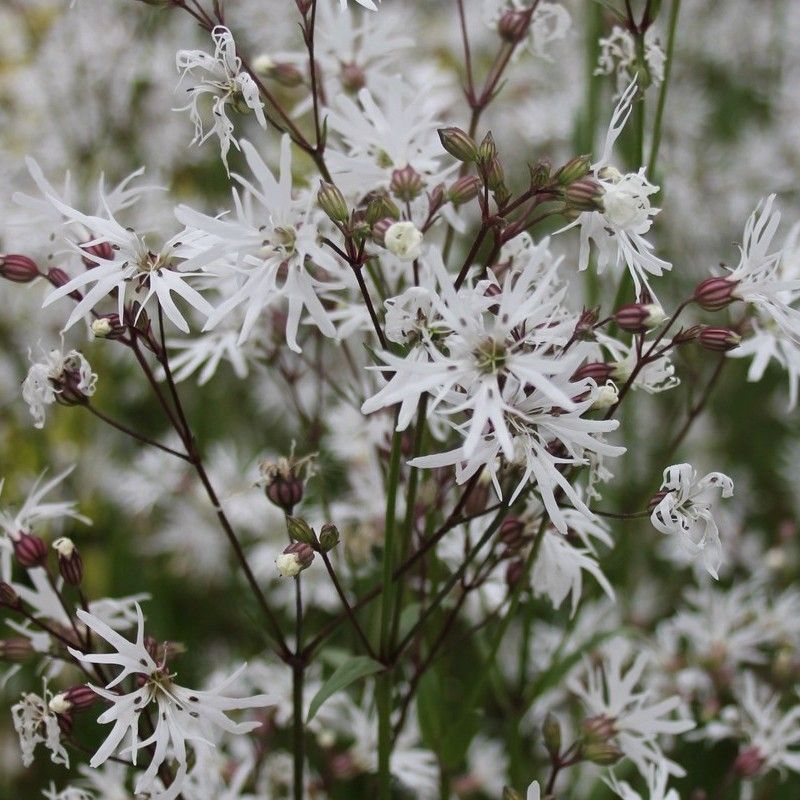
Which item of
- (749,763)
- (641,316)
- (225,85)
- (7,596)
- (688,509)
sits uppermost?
(225,85)

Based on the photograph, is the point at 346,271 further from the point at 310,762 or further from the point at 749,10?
the point at 749,10

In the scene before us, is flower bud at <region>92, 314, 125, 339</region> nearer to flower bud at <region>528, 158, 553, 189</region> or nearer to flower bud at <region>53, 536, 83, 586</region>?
flower bud at <region>53, 536, 83, 586</region>

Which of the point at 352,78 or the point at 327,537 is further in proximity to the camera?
the point at 352,78

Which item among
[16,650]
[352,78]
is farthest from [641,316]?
[16,650]

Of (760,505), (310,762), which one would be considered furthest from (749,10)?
(310,762)

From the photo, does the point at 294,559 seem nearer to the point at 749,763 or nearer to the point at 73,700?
the point at 73,700

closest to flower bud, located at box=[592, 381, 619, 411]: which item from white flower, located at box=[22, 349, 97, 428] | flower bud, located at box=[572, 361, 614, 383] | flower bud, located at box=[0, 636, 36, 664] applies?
flower bud, located at box=[572, 361, 614, 383]
